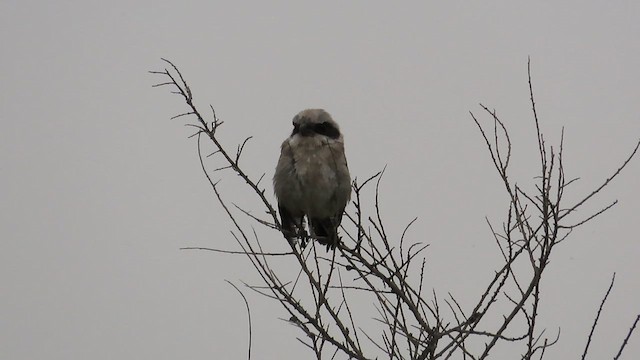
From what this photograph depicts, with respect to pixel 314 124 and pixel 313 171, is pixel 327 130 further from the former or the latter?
pixel 313 171

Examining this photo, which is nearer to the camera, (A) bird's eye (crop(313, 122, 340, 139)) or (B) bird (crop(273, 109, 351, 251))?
(B) bird (crop(273, 109, 351, 251))

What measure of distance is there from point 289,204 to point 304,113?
640 millimetres

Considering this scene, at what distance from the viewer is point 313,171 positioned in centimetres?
551

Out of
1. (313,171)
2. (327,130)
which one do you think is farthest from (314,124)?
(313,171)

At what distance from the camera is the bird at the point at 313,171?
5516 mm

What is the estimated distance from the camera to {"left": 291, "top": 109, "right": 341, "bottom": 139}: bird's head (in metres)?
5.61

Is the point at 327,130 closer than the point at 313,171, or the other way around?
the point at 313,171

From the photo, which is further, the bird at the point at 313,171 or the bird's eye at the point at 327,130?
the bird's eye at the point at 327,130

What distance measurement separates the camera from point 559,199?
3.37 meters

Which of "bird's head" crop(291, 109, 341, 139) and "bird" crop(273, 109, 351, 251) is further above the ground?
"bird's head" crop(291, 109, 341, 139)

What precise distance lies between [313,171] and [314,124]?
0.35 m

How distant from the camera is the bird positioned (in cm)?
552

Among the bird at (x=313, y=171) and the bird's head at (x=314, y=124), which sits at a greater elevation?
the bird's head at (x=314, y=124)

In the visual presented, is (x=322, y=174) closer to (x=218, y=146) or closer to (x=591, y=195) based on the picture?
(x=218, y=146)
